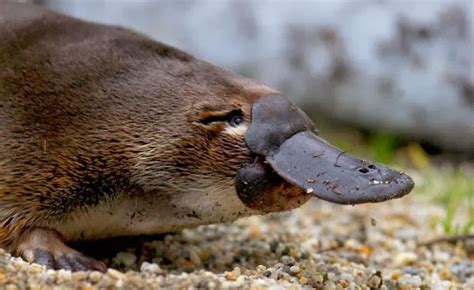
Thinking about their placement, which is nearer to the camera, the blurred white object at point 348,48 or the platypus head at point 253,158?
the platypus head at point 253,158

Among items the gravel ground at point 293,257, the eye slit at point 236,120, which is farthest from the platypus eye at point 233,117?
the gravel ground at point 293,257

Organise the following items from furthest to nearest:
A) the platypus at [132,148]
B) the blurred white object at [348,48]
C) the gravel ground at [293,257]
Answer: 1. the blurred white object at [348,48]
2. the platypus at [132,148]
3. the gravel ground at [293,257]

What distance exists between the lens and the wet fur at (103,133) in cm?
230

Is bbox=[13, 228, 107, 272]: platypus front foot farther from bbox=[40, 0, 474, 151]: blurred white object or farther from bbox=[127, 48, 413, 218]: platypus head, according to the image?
bbox=[40, 0, 474, 151]: blurred white object

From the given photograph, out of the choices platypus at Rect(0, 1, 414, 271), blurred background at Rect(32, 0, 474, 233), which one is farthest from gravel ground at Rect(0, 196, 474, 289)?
blurred background at Rect(32, 0, 474, 233)

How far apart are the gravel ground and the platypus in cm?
18

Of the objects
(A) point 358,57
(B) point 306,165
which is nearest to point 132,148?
(B) point 306,165

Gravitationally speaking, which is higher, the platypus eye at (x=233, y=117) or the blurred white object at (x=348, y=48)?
the platypus eye at (x=233, y=117)

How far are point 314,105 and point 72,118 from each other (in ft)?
10.4

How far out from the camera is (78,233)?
242cm

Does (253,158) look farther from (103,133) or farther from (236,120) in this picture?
(103,133)

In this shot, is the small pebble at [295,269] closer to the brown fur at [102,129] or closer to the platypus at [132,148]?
the platypus at [132,148]

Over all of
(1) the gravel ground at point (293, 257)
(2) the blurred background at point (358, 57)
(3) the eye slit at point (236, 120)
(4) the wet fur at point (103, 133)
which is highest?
(3) the eye slit at point (236, 120)

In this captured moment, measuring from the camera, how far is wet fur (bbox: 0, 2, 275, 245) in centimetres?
230
